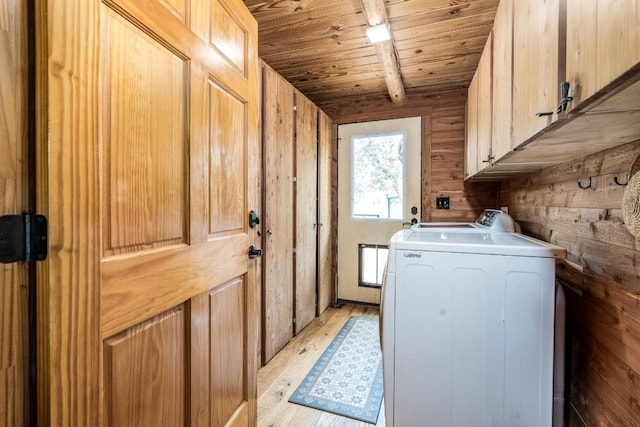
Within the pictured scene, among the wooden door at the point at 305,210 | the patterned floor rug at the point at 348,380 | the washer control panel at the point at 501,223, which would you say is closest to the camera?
the patterned floor rug at the point at 348,380

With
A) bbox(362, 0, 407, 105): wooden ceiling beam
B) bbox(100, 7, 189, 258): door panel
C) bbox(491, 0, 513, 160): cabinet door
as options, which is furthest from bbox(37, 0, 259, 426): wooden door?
bbox(491, 0, 513, 160): cabinet door

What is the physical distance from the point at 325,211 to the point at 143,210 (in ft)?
8.16

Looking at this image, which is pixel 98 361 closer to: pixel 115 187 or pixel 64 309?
pixel 64 309

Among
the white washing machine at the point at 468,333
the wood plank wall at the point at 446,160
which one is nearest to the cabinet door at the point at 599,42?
the white washing machine at the point at 468,333

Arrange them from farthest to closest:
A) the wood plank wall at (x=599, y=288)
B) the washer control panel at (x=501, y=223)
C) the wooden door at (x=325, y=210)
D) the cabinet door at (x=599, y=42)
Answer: the wooden door at (x=325, y=210) < the washer control panel at (x=501, y=223) < the wood plank wall at (x=599, y=288) < the cabinet door at (x=599, y=42)

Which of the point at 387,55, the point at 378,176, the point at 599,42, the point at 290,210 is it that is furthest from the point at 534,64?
the point at 378,176

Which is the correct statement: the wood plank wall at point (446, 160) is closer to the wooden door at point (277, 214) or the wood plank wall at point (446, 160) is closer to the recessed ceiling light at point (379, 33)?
the recessed ceiling light at point (379, 33)

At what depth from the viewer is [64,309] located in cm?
59

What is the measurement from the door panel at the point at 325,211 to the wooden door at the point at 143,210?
1.80 m

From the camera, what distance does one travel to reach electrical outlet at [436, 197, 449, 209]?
9.76ft

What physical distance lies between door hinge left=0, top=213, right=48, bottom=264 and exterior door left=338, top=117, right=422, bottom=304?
9.46ft

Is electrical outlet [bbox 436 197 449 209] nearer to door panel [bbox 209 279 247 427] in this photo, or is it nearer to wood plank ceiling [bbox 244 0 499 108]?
wood plank ceiling [bbox 244 0 499 108]

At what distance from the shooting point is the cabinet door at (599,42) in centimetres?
51

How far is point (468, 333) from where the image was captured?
1.25m
